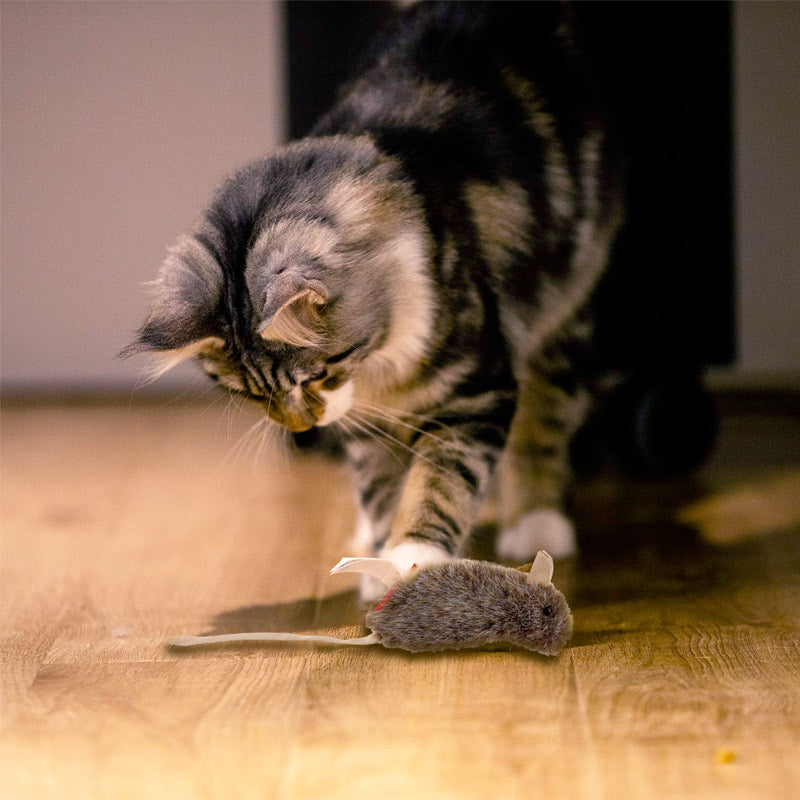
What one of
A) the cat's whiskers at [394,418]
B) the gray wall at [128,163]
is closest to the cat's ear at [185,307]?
the cat's whiskers at [394,418]

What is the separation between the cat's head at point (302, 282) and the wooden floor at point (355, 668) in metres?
0.32

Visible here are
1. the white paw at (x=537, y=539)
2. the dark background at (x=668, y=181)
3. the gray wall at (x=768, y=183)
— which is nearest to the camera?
the white paw at (x=537, y=539)

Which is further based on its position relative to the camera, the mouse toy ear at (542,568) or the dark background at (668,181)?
the dark background at (668,181)

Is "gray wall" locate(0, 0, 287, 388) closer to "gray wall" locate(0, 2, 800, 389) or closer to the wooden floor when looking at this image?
"gray wall" locate(0, 2, 800, 389)

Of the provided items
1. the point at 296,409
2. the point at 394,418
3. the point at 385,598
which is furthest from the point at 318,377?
the point at 385,598

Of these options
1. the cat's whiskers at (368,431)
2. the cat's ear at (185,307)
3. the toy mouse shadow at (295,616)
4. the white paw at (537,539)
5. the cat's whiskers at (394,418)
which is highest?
the cat's ear at (185,307)

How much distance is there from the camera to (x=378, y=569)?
1.22m

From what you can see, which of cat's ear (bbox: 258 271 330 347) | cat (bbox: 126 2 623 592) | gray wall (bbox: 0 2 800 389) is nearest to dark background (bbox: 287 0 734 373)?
cat (bbox: 126 2 623 592)

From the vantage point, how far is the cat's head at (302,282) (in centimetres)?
118

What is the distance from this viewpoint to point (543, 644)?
1.15m

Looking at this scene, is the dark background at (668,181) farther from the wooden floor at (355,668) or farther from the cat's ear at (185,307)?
the cat's ear at (185,307)

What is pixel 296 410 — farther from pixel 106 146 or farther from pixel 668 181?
pixel 106 146

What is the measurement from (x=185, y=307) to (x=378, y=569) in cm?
37

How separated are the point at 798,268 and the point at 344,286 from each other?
1685mm
